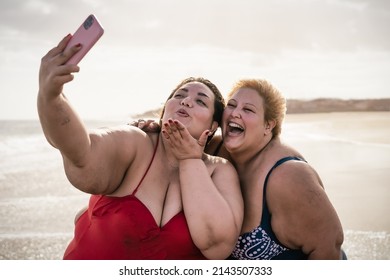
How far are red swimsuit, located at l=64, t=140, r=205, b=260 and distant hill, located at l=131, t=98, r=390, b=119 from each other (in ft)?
45.1

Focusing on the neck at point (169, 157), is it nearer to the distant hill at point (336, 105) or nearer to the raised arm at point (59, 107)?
the raised arm at point (59, 107)

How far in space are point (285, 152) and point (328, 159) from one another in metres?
6.37

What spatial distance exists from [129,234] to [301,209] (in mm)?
998

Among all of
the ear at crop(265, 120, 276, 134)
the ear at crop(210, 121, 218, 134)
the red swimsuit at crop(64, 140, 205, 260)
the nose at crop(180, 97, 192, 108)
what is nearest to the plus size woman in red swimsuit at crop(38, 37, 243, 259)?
the red swimsuit at crop(64, 140, 205, 260)

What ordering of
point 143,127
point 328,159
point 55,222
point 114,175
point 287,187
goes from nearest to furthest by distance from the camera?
point 114,175 < point 287,187 < point 143,127 < point 55,222 < point 328,159

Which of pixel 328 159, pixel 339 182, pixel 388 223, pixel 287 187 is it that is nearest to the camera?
pixel 287 187

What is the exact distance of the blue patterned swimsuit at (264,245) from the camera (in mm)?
2906

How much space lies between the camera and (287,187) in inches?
111

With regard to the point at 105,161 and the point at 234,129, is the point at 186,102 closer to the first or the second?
the point at 234,129

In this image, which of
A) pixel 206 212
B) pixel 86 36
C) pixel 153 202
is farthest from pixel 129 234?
pixel 86 36

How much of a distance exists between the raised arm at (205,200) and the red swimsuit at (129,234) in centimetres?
9

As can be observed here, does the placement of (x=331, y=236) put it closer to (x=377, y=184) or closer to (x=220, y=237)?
(x=220, y=237)

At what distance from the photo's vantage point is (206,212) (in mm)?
2572
